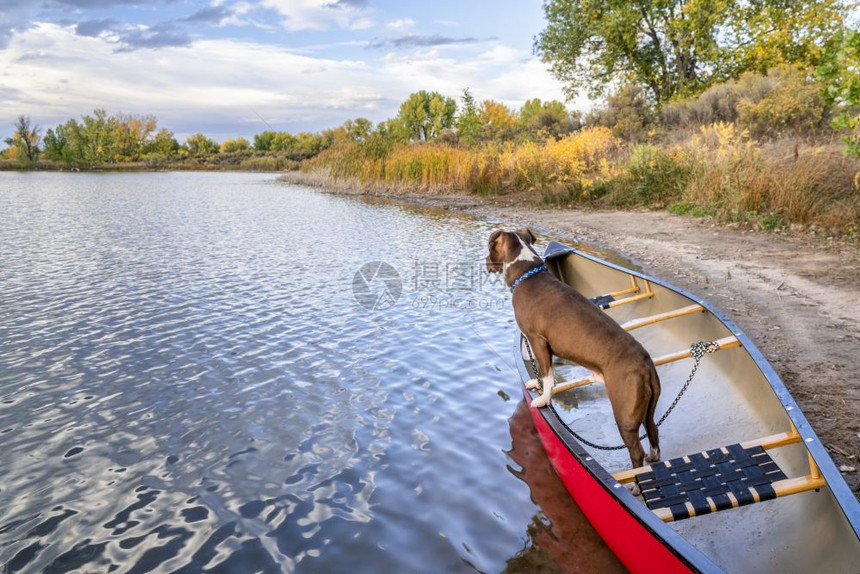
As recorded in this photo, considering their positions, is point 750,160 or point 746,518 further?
point 750,160

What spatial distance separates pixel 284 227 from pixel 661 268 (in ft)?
37.0

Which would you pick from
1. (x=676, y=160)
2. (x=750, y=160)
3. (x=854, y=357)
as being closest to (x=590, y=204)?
(x=676, y=160)

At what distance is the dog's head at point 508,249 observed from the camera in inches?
193

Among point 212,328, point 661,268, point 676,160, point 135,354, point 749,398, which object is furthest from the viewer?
point 676,160

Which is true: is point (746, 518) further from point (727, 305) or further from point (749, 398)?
point (727, 305)

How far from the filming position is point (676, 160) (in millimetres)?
15938

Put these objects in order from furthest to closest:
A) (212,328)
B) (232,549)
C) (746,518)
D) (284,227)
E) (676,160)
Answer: (284,227) → (676,160) → (212,328) → (232,549) → (746,518)

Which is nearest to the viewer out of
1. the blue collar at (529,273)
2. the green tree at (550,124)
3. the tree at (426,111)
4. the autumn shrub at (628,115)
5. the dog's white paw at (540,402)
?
the dog's white paw at (540,402)

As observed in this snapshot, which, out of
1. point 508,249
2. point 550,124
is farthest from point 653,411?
point 550,124

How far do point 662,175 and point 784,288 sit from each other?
28.1ft

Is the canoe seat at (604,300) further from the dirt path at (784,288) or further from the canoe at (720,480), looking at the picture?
the dirt path at (784,288)

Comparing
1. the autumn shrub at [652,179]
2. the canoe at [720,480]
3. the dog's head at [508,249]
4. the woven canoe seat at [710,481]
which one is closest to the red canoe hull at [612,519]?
the canoe at [720,480]

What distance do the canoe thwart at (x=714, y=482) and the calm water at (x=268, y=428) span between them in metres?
0.72

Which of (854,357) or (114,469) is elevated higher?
(854,357)
